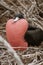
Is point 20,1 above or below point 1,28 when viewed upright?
above

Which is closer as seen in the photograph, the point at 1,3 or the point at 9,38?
the point at 9,38

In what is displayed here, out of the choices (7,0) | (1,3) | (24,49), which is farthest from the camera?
(7,0)

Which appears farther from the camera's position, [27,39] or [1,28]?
[1,28]

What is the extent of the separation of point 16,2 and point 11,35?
→ 816 mm

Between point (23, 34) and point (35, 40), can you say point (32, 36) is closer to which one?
point (35, 40)

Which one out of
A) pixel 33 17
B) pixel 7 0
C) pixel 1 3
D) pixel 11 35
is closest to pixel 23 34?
pixel 11 35

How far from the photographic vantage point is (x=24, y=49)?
1.68 m

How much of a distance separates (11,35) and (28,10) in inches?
19.6

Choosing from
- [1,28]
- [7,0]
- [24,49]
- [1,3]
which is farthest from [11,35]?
[7,0]

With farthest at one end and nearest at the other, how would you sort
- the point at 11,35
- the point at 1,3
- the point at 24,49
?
1. the point at 1,3
2. the point at 24,49
3. the point at 11,35

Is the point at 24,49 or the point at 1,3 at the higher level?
the point at 1,3

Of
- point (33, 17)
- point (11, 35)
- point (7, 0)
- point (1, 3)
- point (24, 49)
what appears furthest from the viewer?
point (7, 0)

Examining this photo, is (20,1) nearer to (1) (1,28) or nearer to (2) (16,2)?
(2) (16,2)

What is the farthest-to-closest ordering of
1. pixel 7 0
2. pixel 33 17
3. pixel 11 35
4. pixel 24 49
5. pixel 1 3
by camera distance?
pixel 7 0 < pixel 1 3 < pixel 33 17 < pixel 24 49 < pixel 11 35
